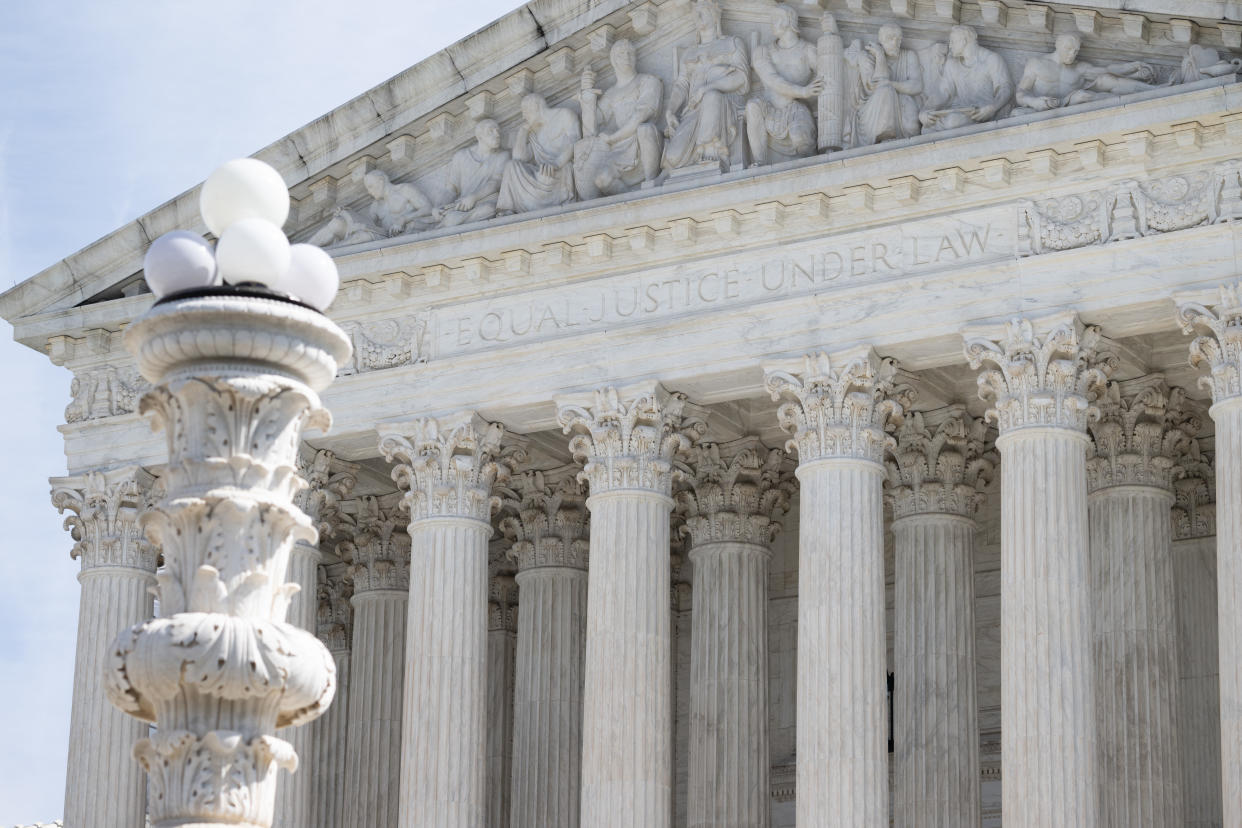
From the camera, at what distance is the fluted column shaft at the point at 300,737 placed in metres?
40.2

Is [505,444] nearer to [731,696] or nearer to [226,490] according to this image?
[731,696]

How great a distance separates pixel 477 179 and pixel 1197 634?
1494cm

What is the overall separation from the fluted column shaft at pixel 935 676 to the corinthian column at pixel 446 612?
23.1 feet

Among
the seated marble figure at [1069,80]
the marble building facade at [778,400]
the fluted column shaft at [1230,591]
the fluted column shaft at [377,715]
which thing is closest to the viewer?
the fluted column shaft at [1230,591]

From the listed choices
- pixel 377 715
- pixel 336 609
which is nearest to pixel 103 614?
pixel 377 715

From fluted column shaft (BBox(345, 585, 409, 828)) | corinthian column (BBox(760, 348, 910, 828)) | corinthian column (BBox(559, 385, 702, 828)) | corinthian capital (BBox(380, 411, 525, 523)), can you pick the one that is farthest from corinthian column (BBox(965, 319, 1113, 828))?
fluted column shaft (BBox(345, 585, 409, 828))

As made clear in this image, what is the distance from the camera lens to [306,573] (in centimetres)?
4181

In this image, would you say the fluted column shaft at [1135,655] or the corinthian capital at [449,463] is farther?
the corinthian capital at [449,463]

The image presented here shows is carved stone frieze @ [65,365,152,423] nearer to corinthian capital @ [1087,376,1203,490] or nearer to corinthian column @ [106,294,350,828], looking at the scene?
corinthian capital @ [1087,376,1203,490]

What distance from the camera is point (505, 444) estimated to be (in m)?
40.5

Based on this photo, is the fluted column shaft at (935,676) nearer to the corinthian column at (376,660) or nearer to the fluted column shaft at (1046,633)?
the fluted column shaft at (1046,633)

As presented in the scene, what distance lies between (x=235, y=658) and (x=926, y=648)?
2390 centimetres

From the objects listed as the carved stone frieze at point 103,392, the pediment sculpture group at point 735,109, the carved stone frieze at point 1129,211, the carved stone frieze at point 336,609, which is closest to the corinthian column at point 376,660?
the carved stone frieze at point 336,609

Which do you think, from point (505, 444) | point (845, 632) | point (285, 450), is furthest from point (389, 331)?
point (285, 450)
